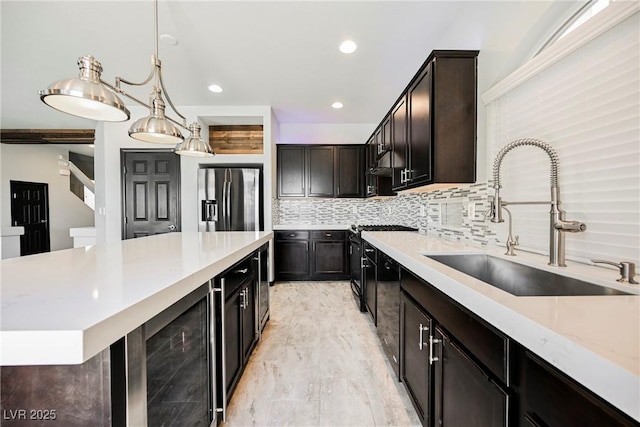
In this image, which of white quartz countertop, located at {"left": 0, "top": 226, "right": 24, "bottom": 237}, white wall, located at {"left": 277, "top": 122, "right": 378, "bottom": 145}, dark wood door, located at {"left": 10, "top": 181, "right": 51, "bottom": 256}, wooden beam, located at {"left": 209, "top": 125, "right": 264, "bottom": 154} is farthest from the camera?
dark wood door, located at {"left": 10, "top": 181, "right": 51, "bottom": 256}

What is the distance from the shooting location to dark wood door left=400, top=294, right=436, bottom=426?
130cm

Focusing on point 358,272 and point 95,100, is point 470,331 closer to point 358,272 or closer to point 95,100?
point 95,100

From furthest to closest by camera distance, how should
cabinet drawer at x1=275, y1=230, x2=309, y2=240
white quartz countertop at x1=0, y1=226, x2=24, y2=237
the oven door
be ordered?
1. cabinet drawer at x1=275, y1=230, x2=309, y2=240
2. white quartz countertop at x1=0, y1=226, x2=24, y2=237
3. the oven door

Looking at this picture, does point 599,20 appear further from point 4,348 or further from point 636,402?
point 4,348

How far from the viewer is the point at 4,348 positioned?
53 cm

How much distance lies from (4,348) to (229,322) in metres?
1.09

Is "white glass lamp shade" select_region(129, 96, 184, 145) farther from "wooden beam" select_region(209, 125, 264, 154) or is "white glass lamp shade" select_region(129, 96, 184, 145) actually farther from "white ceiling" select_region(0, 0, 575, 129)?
"wooden beam" select_region(209, 125, 264, 154)

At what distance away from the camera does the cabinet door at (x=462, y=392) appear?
31.3 inches

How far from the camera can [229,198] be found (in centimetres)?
402

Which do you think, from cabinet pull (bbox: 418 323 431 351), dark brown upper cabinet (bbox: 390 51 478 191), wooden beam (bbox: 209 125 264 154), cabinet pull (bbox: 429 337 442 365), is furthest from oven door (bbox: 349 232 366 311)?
wooden beam (bbox: 209 125 264 154)

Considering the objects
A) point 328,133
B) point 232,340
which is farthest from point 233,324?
point 328,133

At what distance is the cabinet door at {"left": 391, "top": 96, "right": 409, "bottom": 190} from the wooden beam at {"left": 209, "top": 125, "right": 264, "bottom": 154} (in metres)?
2.60

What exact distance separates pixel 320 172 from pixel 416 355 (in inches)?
142

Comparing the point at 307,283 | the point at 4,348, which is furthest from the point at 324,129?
the point at 4,348
